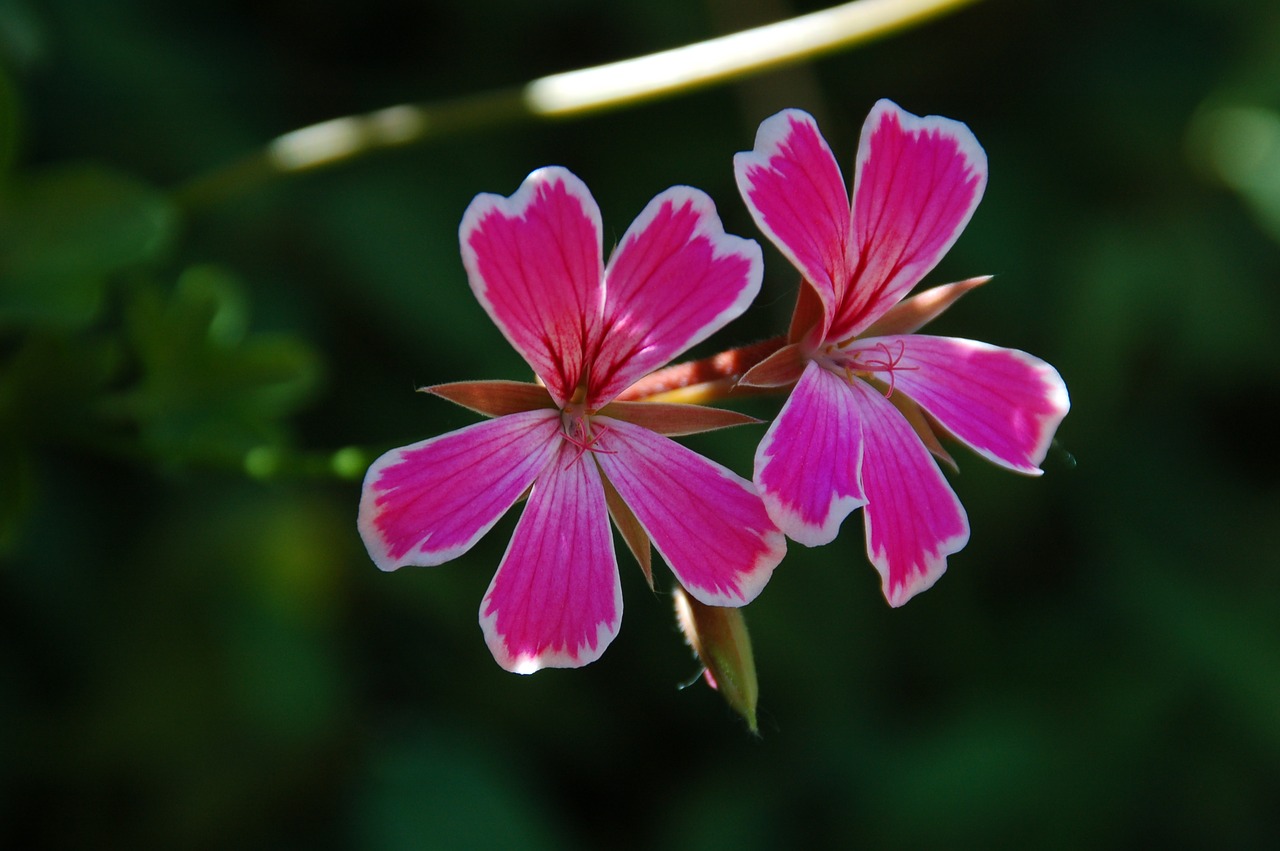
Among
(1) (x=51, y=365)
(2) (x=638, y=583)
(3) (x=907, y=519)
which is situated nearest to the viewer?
(3) (x=907, y=519)

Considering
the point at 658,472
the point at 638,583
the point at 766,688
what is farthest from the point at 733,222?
the point at 658,472

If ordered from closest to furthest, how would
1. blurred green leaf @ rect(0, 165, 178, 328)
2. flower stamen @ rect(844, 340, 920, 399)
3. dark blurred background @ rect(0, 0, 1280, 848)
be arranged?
flower stamen @ rect(844, 340, 920, 399) → blurred green leaf @ rect(0, 165, 178, 328) → dark blurred background @ rect(0, 0, 1280, 848)

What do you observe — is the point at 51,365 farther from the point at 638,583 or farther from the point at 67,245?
the point at 638,583

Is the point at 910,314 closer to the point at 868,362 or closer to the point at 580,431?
the point at 868,362

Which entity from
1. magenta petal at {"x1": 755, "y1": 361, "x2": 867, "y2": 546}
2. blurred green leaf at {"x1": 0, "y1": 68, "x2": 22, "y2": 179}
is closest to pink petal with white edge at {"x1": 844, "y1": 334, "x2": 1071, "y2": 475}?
magenta petal at {"x1": 755, "y1": 361, "x2": 867, "y2": 546}

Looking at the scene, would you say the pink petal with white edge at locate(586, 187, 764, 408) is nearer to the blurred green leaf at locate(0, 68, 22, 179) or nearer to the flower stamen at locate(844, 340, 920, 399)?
the flower stamen at locate(844, 340, 920, 399)

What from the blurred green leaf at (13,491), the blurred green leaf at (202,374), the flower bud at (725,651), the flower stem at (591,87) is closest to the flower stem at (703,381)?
the flower bud at (725,651)

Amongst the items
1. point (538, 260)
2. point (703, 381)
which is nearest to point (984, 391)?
point (703, 381)
